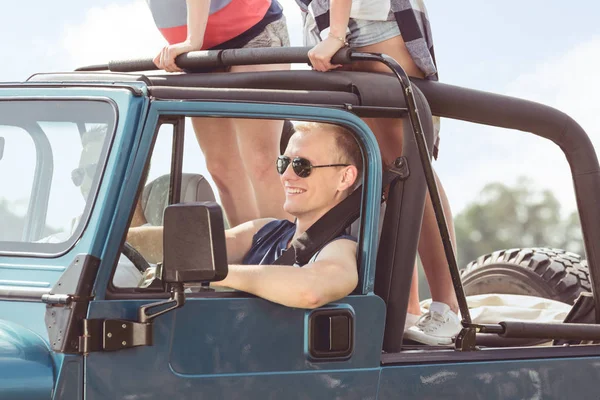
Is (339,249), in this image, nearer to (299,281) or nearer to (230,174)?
(299,281)

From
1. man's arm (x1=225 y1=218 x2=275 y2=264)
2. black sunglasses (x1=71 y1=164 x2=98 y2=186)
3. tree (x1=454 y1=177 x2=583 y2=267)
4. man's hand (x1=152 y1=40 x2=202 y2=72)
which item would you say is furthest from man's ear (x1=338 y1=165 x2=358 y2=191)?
tree (x1=454 y1=177 x2=583 y2=267)

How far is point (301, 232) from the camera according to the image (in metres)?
3.86

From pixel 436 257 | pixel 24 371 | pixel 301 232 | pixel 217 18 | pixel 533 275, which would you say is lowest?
pixel 24 371

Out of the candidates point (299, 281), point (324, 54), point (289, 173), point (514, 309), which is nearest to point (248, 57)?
point (324, 54)

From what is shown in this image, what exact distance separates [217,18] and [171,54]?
359 mm

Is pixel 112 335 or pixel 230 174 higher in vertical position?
pixel 230 174

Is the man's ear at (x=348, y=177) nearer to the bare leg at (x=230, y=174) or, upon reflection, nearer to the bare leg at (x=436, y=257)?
the bare leg at (x=230, y=174)

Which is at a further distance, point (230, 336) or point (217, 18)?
point (217, 18)

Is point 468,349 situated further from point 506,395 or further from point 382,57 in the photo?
point 382,57

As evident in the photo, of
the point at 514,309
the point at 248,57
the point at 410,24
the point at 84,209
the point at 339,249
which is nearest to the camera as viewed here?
the point at 84,209

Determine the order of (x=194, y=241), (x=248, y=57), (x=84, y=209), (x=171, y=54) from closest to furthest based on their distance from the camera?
(x=194, y=241), (x=84, y=209), (x=248, y=57), (x=171, y=54)

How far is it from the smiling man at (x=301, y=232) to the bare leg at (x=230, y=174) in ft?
0.27

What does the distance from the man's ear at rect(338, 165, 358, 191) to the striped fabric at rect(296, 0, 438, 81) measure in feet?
2.86

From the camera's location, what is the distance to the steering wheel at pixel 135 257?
3.28m
